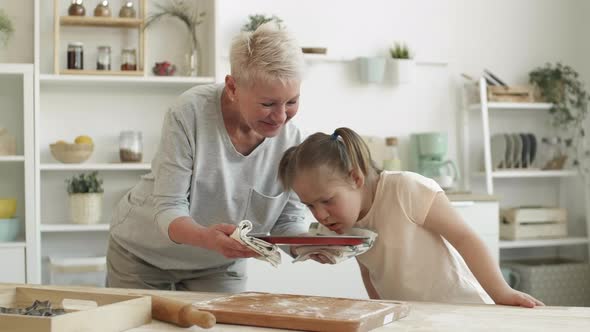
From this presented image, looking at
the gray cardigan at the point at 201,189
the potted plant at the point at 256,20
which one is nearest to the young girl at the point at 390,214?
the gray cardigan at the point at 201,189

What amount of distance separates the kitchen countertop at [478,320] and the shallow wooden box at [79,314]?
3 centimetres

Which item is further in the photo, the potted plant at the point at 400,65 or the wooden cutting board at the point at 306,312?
the potted plant at the point at 400,65

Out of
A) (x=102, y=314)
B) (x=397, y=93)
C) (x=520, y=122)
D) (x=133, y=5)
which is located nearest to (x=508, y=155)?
(x=520, y=122)

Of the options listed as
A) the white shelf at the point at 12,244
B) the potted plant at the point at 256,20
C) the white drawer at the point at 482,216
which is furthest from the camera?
the potted plant at the point at 256,20

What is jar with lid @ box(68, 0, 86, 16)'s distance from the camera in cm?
409

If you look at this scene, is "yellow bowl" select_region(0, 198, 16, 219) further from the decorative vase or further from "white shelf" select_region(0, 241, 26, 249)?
the decorative vase

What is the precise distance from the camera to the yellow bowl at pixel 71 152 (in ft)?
13.2

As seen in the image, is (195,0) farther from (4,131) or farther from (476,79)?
(476,79)

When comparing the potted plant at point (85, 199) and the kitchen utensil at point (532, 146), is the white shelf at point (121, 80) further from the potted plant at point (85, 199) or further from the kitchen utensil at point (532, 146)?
the kitchen utensil at point (532, 146)

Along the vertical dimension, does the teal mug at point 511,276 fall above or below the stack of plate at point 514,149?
below

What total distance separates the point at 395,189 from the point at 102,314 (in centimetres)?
92

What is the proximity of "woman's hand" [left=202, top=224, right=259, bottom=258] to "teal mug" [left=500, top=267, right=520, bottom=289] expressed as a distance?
3.32 meters

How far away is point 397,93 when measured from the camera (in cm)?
476

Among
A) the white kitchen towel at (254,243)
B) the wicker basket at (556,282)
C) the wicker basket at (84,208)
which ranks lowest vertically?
the wicker basket at (556,282)
